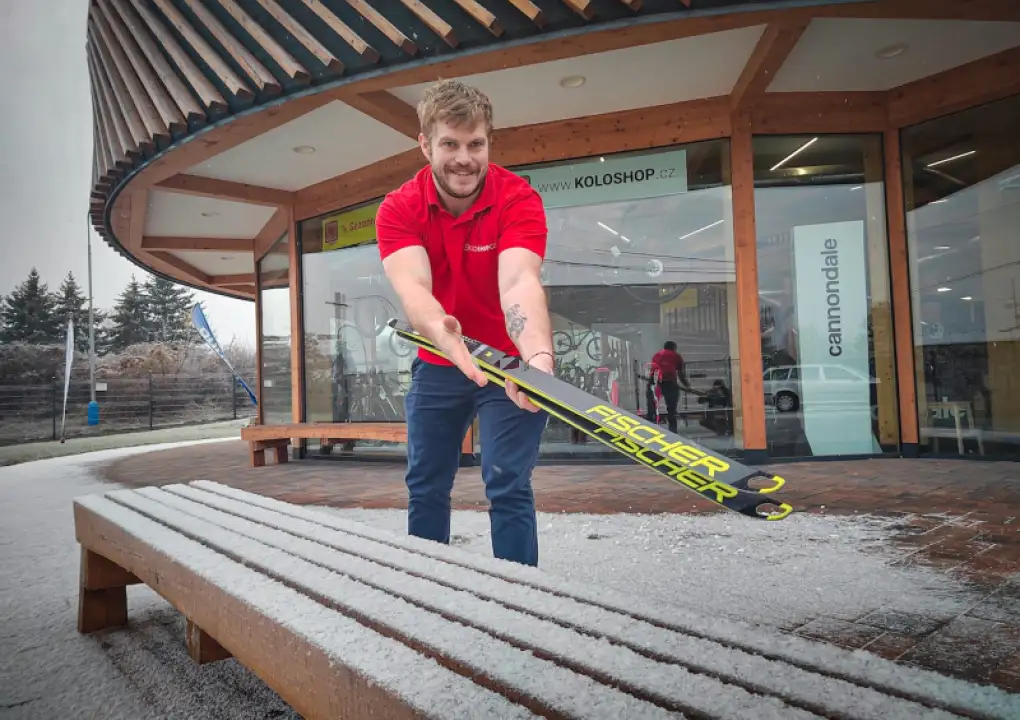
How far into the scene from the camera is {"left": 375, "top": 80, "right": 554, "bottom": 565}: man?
1.90m

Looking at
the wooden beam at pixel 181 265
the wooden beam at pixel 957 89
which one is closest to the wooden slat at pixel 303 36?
the wooden beam at pixel 957 89

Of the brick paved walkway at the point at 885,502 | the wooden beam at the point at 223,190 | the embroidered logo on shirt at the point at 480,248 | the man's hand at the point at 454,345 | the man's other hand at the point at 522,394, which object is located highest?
the wooden beam at the point at 223,190

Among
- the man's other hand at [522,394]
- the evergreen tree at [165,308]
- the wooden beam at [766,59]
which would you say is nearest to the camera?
the man's other hand at [522,394]

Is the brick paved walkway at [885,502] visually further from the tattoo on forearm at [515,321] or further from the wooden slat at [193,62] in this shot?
the wooden slat at [193,62]

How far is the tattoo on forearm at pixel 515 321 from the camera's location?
1.88 m

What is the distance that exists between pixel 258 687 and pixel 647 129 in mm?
6394

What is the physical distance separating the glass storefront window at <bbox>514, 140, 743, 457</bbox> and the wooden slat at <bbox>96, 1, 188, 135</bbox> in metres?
3.51

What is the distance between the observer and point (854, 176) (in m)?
6.86

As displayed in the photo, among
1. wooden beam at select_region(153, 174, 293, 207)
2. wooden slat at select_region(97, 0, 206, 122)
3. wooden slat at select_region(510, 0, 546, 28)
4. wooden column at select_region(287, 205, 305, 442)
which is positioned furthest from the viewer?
wooden column at select_region(287, 205, 305, 442)

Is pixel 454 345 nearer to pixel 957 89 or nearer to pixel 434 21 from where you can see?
pixel 434 21

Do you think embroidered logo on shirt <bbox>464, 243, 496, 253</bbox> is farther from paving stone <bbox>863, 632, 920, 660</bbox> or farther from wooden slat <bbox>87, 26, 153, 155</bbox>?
wooden slat <bbox>87, 26, 153, 155</bbox>

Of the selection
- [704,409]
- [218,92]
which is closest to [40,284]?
[218,92]

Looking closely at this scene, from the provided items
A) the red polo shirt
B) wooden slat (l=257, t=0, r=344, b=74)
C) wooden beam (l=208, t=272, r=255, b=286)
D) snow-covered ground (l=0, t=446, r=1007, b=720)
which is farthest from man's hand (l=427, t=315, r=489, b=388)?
wooden beam (l=208, t=272, r=255, b=286)

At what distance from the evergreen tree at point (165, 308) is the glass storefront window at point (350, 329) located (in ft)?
111
